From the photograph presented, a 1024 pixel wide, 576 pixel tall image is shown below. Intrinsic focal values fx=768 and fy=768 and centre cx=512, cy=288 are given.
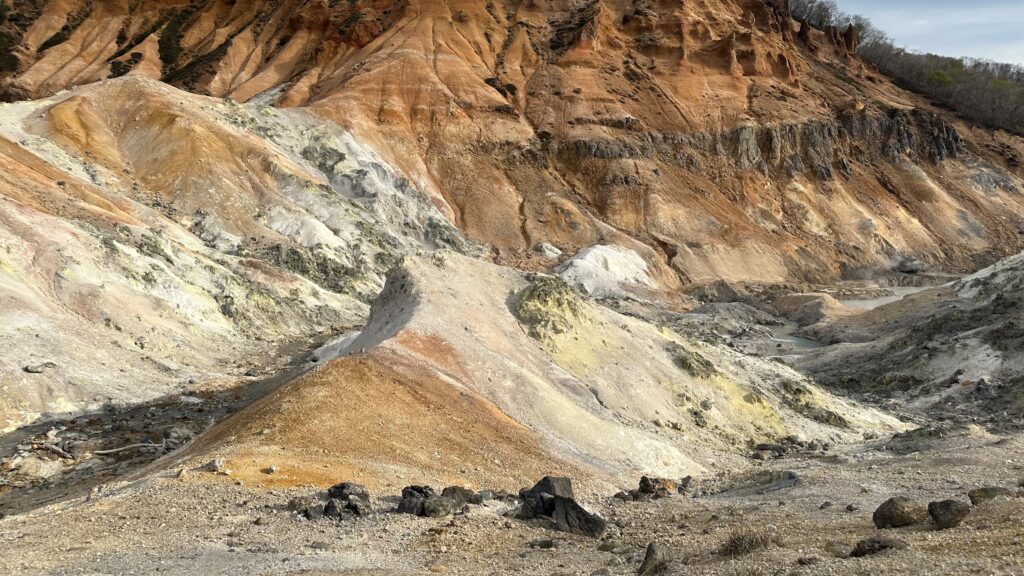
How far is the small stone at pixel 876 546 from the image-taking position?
844 centimetres

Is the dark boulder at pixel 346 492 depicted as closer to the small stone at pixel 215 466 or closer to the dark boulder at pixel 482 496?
the dark boulder at pixel 482 496

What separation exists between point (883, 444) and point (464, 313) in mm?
12325

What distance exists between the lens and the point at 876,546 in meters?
8.48

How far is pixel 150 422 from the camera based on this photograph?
2178cm

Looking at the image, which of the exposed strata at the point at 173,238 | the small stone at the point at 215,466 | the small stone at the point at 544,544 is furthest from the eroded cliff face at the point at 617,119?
the small stone at the point at 544,544

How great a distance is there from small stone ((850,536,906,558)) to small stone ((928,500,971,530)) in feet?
3.97

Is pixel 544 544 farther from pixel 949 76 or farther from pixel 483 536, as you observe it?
pixel 949 76

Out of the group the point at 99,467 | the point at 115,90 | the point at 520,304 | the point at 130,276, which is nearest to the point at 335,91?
the point at 115,90

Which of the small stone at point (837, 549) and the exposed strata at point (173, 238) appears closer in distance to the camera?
the small stone at point (837, 549)

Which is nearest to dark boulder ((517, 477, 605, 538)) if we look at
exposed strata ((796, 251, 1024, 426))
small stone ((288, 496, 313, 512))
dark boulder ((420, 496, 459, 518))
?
dark boulder ((420, 496, 459, 518))

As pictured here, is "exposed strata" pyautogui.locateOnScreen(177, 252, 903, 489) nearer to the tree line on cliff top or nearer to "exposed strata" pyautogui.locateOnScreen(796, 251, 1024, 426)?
"exposed strata" pyautogui.locateOnScreen(796, 251, 1024, 426)

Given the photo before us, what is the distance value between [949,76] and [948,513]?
11809 cm

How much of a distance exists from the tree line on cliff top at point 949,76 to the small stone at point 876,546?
10837 cm

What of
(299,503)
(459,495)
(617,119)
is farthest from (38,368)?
(617,119)
